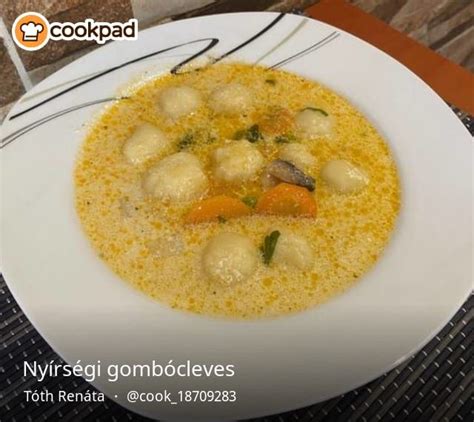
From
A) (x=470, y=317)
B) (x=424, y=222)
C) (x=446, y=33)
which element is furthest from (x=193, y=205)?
(x=446, y=33)

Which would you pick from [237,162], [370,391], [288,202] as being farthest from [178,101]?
[370,391]

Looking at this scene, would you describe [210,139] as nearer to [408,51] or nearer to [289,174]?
[289,174]

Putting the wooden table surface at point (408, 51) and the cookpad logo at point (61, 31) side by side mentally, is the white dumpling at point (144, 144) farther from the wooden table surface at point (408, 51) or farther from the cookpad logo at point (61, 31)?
the wooden table surface at point (408, 51)

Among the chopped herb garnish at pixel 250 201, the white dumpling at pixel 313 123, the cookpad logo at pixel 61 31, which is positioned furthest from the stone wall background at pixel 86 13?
the chopped herb garnish at pixel 250 201

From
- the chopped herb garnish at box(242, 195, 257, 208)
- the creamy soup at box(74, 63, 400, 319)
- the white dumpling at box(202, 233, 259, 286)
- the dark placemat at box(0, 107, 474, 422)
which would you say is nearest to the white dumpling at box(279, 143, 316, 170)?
the creamy soup at box(74, 63, 400, 319)

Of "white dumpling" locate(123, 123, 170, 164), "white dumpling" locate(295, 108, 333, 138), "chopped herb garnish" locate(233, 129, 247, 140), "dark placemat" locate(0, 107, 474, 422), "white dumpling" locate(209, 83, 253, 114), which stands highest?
"white dumpling" locate(209, 83, 253, 114)

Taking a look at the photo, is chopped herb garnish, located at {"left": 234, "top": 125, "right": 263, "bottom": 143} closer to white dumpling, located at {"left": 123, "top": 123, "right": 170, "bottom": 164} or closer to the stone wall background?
white dumpling, located at {"left": 123, "top": 123, "right": 170, "bottom": 164}

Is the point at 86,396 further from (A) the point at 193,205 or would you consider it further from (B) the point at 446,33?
(B) the point at 446,33
